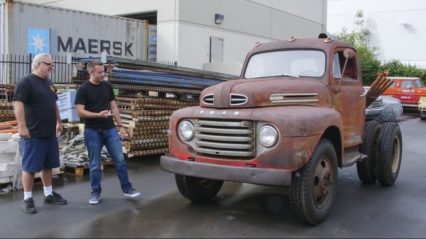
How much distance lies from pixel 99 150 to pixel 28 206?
1.11m

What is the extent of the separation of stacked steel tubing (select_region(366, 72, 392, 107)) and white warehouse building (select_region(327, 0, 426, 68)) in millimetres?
33579

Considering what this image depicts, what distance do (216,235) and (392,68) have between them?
28975mm

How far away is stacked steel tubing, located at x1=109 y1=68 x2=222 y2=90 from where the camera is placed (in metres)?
9.83

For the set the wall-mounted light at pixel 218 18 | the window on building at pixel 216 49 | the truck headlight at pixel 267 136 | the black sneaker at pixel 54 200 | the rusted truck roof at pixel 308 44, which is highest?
the wall-mounted light at pixel 218 18

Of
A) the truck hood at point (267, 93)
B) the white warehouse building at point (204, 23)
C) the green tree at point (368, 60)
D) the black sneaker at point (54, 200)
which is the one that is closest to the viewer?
the truck hood at point (267, 93)

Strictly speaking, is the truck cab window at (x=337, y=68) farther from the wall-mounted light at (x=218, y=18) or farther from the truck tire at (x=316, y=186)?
the wall-mounted light at (x=218, y=18)

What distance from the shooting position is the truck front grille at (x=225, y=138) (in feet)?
18.4

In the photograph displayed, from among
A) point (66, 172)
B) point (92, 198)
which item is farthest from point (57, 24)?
point (92, 198)

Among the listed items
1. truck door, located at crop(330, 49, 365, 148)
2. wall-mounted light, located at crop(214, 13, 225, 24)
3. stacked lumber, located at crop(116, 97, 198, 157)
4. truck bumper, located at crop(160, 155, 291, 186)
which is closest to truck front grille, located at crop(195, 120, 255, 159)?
truck bumper, located at crop(160, 155, 291, 186)

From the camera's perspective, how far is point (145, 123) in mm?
10023

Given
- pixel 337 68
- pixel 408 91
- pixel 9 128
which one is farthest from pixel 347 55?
pixel 408 91

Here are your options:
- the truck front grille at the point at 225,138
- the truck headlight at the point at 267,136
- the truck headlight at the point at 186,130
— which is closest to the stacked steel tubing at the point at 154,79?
the truck headlight at the point at 186,130

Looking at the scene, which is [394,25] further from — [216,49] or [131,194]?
[131,194]

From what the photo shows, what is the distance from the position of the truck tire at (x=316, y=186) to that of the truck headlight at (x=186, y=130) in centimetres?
135
